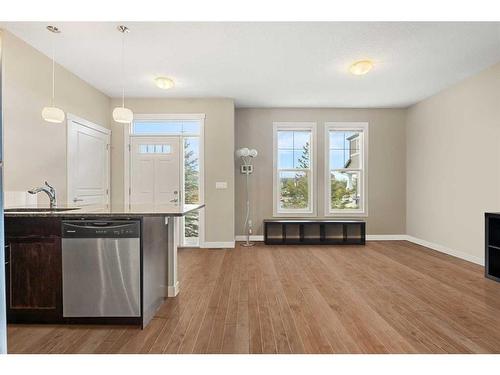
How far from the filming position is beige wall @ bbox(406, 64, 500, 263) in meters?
4.20

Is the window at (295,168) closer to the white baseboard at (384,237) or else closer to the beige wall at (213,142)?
the beige wall at (213,142)

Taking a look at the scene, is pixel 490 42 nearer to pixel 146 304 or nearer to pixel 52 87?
pixel 146 304

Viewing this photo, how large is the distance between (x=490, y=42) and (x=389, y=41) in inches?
44.5

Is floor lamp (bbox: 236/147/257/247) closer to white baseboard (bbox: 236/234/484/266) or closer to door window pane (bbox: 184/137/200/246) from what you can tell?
white baseboard (bbox: 236/234/484/266)

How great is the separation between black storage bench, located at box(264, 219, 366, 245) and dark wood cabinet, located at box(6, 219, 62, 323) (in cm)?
404

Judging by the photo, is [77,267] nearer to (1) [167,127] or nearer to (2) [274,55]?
(2) [274,55]

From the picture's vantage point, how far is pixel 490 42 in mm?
3471

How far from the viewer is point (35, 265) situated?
2.43 metres

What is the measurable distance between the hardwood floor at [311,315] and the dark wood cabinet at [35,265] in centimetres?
19

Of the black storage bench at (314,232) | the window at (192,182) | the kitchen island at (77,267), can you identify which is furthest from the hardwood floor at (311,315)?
the black storage bench at (314,232)

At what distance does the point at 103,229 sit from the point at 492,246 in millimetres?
4232

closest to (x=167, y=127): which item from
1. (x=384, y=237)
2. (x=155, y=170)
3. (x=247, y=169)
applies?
(x=155, y=170)

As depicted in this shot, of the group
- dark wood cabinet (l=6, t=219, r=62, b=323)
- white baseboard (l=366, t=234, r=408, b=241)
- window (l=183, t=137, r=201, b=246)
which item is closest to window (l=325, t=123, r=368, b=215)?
white baseboard (l=366, t=234, r=408, b=241)

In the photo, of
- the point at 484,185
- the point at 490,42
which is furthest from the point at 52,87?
the point at 484,185
